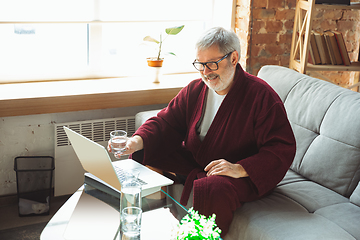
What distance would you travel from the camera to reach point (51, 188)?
268 centimetres

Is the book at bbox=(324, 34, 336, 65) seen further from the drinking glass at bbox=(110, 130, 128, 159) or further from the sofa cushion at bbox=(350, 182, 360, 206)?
the drinking glass at bbox=(110, 130, 128, 159)

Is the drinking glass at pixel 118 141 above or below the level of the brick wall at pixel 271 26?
below

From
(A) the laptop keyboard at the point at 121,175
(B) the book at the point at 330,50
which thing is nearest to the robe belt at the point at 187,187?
(A) the laptop keyboard at the point at 121,175

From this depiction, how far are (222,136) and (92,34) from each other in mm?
1469

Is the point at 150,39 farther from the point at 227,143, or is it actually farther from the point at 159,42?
the point at 227,143

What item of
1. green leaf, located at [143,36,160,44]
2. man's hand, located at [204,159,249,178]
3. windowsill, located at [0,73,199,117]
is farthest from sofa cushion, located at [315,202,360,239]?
green leaf, located at [143,36,160,44]

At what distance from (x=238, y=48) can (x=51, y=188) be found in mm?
1601

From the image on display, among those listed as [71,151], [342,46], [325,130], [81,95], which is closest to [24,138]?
[71,151]

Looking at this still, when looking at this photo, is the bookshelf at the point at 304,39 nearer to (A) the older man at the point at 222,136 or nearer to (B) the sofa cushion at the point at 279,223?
(A) the older man at the point at 222,136

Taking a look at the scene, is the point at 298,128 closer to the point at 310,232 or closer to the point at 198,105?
the point at 198,105

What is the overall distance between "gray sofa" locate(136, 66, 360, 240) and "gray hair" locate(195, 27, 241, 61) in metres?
0.60

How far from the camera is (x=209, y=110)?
2.12 meters

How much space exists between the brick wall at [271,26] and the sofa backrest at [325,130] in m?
0.70

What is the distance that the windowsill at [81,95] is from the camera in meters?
2.48
